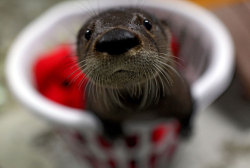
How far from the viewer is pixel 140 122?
1.03m

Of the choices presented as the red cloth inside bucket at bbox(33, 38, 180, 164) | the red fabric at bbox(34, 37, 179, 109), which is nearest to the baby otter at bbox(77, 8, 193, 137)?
the red cloth inside bucket at bbox(33, 38, 180, 164)

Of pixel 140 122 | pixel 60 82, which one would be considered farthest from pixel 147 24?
pixel 60 82

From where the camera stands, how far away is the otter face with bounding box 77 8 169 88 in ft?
2.27

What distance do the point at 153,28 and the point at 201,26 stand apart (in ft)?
1.54

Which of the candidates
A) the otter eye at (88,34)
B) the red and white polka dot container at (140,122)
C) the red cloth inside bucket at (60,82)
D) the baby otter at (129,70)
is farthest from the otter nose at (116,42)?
the red cloth inside bucket at (60,82)

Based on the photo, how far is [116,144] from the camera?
115 cm

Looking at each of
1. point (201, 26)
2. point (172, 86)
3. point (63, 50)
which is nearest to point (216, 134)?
point (201, 26)

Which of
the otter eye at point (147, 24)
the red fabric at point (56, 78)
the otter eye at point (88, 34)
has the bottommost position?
the otter eye at point (88, 34)

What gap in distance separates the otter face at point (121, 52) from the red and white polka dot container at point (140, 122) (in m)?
0.29

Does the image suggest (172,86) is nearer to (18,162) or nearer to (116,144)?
(116,144)

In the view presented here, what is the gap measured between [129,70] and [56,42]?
2.99ft

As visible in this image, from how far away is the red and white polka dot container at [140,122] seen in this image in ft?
3.56

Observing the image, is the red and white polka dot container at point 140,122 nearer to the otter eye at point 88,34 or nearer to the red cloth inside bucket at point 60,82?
the red cloth inside bucket at point 60,82

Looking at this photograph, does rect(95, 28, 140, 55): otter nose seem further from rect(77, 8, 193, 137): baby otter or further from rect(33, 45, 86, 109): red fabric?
rect(33, 45, 86, 109): red fabric
